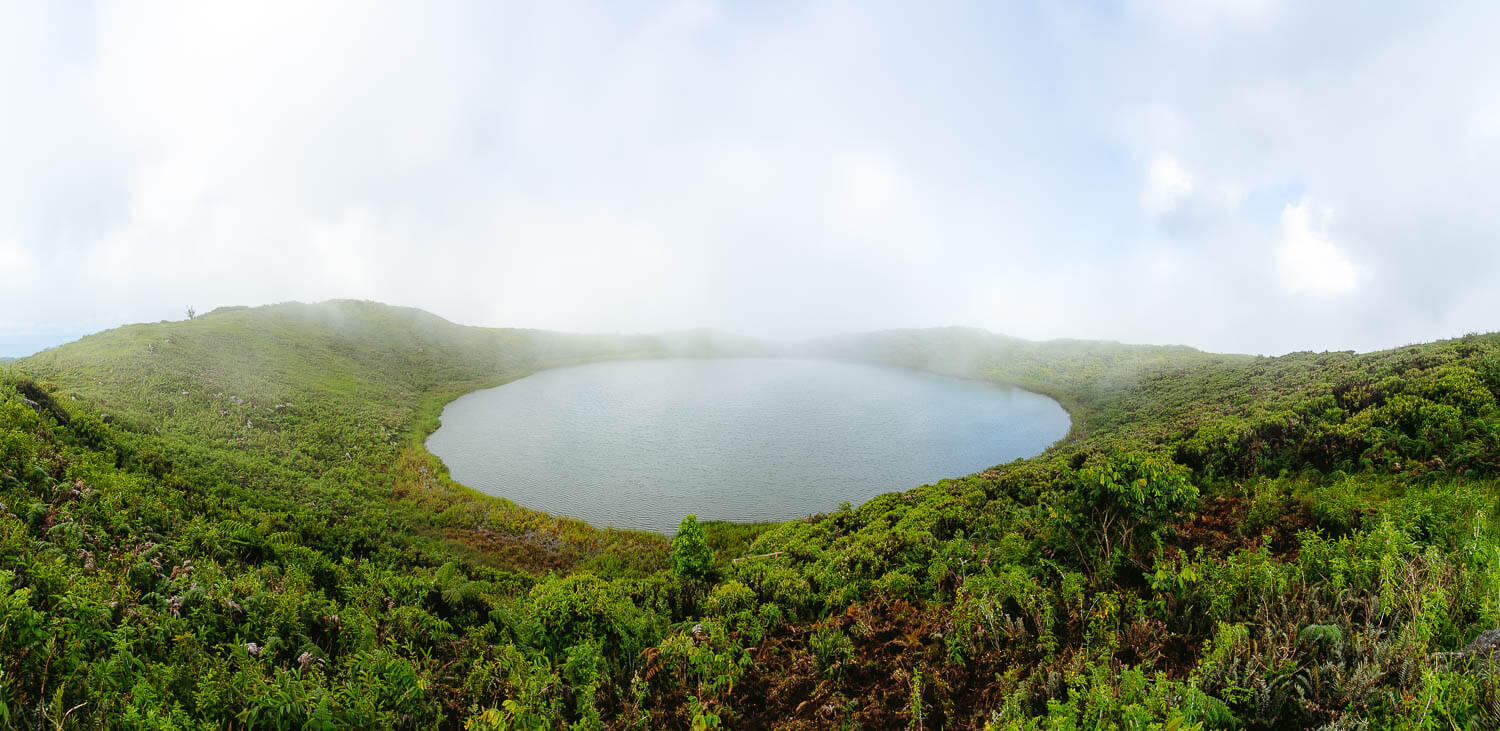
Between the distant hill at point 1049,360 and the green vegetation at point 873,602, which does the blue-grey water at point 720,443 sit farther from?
the green vegetation at point 873,602

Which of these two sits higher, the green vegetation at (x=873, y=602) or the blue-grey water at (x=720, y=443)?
the green vegetation at (x=873, y=602)

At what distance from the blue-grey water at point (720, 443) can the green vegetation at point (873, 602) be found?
338 inches

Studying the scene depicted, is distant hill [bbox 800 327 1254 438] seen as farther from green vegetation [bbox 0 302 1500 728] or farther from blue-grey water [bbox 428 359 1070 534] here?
green vegetation [bbox 0 302 1500 728]

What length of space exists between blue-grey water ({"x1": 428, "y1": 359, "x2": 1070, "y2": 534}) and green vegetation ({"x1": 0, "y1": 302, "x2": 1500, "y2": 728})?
8576mm

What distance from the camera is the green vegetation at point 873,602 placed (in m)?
4.28

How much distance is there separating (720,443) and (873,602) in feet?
95.0

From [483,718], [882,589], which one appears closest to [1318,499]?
[882,589]

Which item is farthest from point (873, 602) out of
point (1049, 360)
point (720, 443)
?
point (1049, 360)

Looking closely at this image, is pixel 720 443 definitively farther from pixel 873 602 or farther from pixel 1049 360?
pixel 1049 360

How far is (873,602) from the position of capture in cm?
898

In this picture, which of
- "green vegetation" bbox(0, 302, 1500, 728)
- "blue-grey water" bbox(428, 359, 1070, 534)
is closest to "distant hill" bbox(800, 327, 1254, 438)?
"blue-grey water" bbox(428, 359, 1070, 534)

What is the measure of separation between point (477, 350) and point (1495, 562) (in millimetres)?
108339

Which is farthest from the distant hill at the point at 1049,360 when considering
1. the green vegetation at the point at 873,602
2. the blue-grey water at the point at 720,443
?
the green vegetation at the point at 873,602

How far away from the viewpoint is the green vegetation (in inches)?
169
